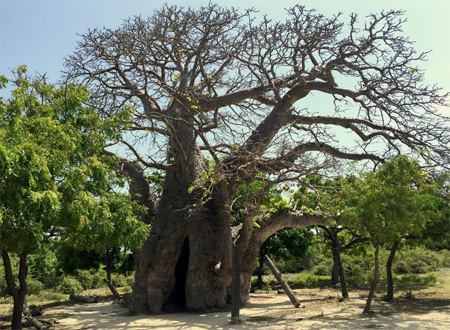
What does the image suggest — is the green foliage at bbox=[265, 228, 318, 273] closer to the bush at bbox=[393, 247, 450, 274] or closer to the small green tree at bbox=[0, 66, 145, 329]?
the bush at bbox=[393, 247, 450, 274]

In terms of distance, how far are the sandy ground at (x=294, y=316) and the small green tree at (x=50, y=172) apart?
276 cm

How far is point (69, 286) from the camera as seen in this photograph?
20938 mm

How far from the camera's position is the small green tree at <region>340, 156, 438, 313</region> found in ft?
31.8

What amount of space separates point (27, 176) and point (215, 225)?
22.7ft

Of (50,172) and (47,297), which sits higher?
(50,172)

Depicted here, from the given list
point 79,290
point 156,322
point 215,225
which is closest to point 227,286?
point 215,225

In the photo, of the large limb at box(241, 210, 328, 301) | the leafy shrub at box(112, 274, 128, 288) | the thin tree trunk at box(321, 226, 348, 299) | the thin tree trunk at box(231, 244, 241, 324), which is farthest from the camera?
the leafy shrub at box(112, 274, 128, 288)

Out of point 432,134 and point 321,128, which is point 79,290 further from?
point 432,134

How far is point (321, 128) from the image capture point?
1245cm

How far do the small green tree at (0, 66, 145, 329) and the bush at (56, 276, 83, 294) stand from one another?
13.1m

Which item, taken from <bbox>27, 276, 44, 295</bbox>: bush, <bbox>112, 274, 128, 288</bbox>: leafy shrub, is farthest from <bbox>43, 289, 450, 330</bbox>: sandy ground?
<bbox>112, 274, 128, 288</bbox>: leafy shrub

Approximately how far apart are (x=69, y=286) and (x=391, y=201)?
54.5 ft

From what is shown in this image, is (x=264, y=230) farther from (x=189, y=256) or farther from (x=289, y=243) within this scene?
(x=289, y=243)

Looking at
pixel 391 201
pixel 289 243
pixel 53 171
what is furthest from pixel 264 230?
pixel 53 171
